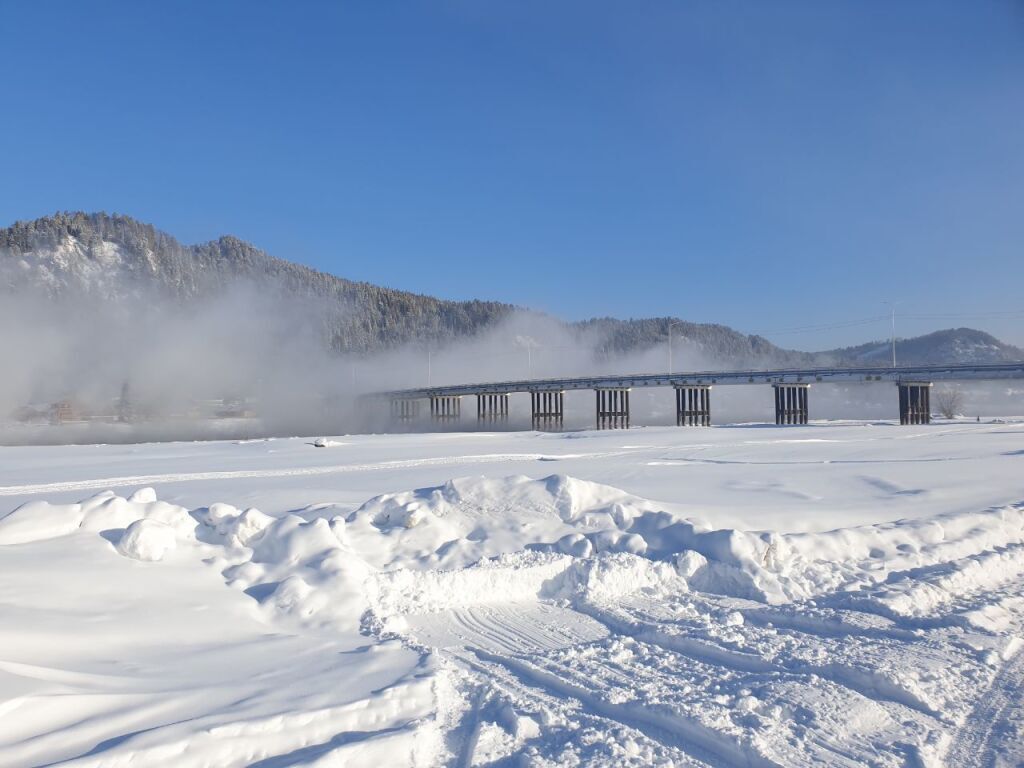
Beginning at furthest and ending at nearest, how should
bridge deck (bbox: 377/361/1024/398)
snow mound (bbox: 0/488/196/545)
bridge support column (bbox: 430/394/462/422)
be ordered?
bridge support column (bbox: 430/394/462/422)
bridge deck (bbox: 377/361/1024/398)
snow mound (bbox: 0/488/196/545)

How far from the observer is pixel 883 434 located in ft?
133

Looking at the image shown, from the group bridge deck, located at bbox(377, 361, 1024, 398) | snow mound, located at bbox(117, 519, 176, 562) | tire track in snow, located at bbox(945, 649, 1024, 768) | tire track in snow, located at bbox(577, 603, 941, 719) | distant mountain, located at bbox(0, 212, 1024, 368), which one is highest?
distant mountain, located at bbox(0, 212, 1024, 368)

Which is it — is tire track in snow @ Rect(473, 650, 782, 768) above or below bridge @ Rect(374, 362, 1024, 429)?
below

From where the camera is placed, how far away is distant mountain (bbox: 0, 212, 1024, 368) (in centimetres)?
Answer: 14012

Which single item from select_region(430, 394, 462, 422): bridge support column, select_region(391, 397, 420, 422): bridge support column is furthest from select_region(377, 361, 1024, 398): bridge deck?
select_region(391, 397, 420, 422): bridge support column

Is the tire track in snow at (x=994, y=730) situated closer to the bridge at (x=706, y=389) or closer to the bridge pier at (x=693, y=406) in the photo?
the bridge at (x=706, y=389)

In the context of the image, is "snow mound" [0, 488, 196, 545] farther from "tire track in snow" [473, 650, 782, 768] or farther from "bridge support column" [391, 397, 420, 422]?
"bridge support column" [391, 397, 420, 422]

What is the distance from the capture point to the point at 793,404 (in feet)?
220

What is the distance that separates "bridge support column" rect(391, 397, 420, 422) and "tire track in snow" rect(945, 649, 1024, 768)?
9143cm

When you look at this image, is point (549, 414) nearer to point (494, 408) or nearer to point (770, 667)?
point (494, 408)

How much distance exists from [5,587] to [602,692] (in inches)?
207

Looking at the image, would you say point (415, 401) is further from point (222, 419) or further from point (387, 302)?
point (387, 302)

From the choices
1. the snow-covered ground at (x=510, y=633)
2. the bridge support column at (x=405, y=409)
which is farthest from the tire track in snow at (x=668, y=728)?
the bridge support column at (x=405, y=409)

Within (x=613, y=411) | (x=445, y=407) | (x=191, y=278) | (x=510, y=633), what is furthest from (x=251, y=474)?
(x=191, y=278)
